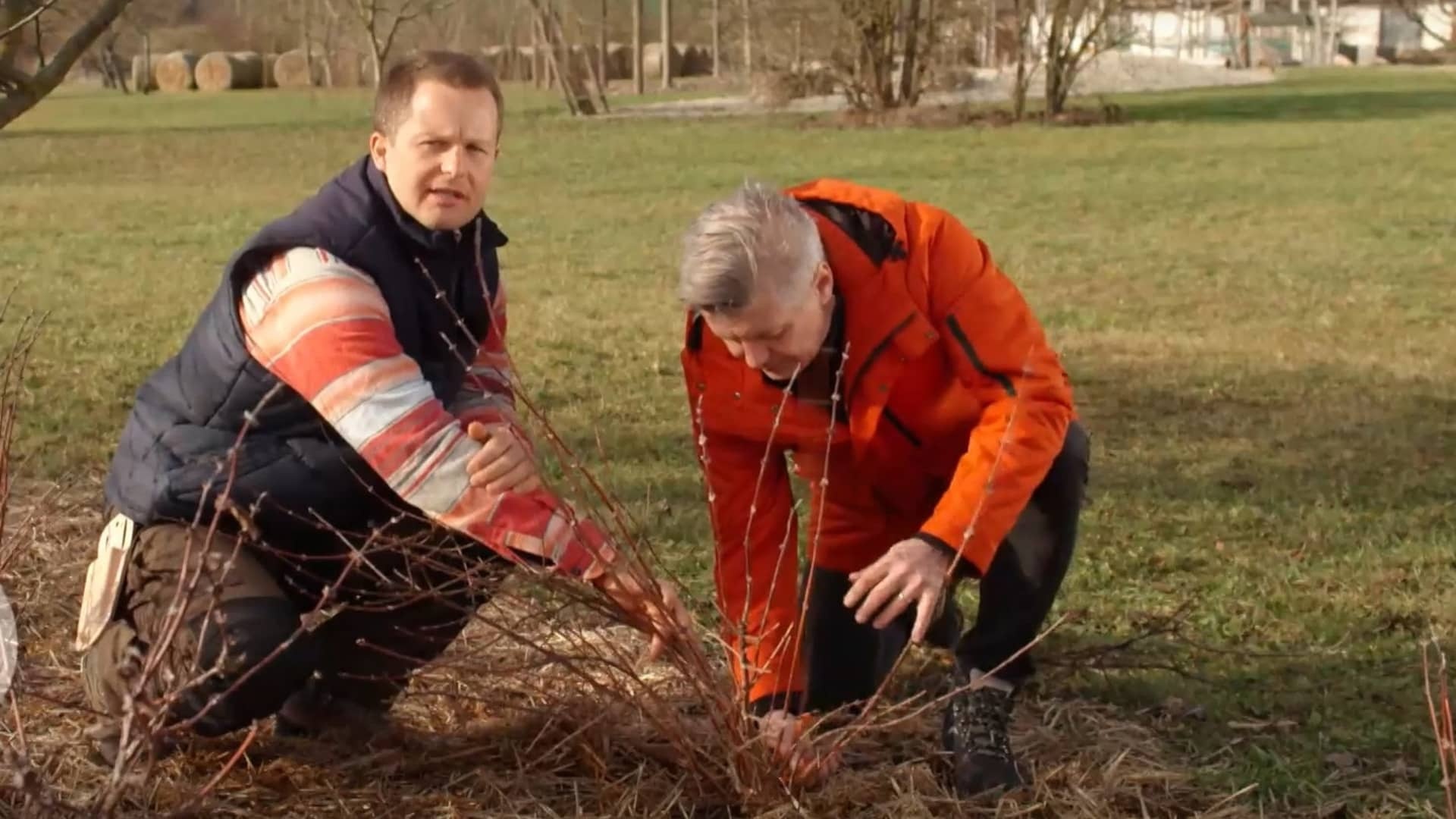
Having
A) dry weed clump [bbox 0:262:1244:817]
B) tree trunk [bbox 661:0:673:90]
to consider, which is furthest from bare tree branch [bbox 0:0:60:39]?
tree trunk [bbox 661:0:673:90]

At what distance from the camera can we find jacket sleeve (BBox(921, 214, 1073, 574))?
9.68 feet

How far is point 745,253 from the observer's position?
2.75 m

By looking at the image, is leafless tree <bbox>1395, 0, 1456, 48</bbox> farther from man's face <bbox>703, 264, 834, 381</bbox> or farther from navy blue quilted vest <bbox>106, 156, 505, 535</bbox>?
navy blue quilted vest <bbox>106, 156, 505, 535</bbox>

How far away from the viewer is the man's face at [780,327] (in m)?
2.80

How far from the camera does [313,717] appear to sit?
11.1ft

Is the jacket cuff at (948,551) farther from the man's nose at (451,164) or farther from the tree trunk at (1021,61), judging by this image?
the tree trunk at (1021,61)

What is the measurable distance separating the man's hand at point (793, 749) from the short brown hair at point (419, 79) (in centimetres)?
114

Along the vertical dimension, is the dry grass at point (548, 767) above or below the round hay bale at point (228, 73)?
below

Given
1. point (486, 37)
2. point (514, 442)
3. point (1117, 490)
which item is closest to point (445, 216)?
point (514, 442)

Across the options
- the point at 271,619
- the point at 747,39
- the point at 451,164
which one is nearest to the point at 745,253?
the point at 451,164

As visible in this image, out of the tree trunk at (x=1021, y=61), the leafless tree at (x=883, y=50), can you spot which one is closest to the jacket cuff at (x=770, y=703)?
the tree trunk at (x=1021, y=61)

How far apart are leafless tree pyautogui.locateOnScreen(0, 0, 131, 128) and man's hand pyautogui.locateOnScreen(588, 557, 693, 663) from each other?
6.65ft

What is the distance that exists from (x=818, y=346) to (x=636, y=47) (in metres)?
45.9

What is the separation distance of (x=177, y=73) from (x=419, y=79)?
2304 inches
